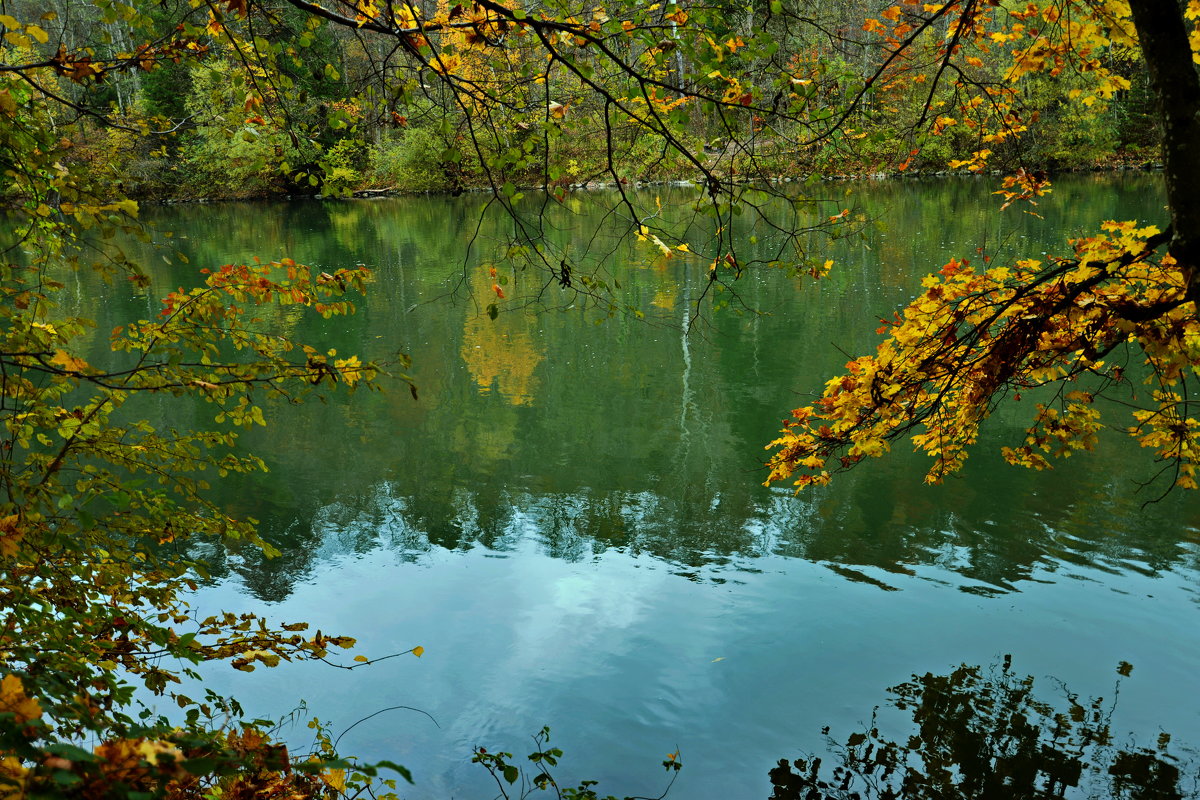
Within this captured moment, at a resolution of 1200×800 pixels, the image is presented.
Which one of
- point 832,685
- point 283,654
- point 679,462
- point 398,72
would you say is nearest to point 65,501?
point 283,654

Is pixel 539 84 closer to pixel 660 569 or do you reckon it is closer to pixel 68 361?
pixel 68 361

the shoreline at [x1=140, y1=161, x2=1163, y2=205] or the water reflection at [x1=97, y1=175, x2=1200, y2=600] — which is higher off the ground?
the shoreline at [x1=140, y1=161, x2=1163, y2=205]

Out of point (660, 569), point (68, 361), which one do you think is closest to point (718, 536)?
point (660, 569)

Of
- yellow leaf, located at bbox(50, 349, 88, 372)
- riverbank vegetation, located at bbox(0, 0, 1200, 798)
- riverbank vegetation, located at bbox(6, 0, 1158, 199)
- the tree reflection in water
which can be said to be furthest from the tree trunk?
yellow leaf, located at bbox(50, 349, 88, 372)

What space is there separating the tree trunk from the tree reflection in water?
2671mm

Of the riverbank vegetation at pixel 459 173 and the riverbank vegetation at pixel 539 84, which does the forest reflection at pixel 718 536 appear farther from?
the riverbank vegetation at pixel 539 84

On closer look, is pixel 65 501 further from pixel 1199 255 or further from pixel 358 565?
pixel 358 565

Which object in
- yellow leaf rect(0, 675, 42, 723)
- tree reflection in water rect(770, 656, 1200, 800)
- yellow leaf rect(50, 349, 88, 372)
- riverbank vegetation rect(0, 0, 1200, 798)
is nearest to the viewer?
yellow leaf rect(0, 675, 42, 723)

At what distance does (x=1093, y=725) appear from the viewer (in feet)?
14.8

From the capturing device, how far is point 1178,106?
246 centimetres

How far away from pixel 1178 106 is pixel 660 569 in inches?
194

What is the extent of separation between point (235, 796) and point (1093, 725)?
419 cm

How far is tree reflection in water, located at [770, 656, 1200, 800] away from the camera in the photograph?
4059 millimetres

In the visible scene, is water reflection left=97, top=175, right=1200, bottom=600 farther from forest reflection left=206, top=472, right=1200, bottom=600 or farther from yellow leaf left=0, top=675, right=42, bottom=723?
yellow leaf left=0, top=675, right=42, bottom=723
